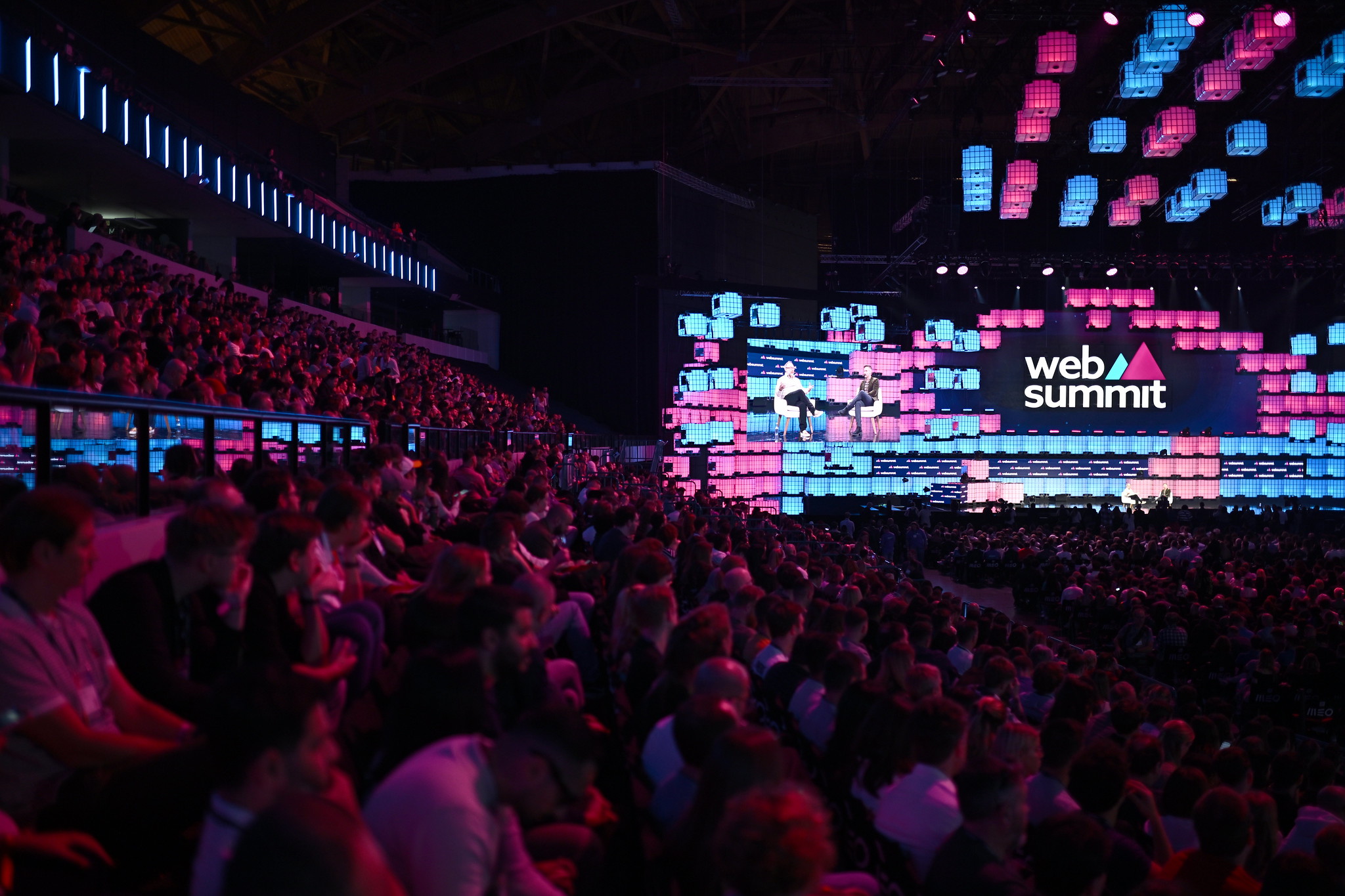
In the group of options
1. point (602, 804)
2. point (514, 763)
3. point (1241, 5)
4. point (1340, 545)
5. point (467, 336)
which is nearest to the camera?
point (514, 763)

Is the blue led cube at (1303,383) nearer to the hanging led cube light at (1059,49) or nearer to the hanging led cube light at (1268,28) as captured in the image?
the hanging led cube light at (1059,49)

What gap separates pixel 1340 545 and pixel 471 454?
19.3 m

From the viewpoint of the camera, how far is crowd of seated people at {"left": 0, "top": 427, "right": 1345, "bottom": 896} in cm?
195

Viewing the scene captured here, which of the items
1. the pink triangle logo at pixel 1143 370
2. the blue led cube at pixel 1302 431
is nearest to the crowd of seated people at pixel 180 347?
the pink triangle logo at pixel 1143 370

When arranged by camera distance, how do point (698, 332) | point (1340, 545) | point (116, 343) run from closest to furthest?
point (116, 343), point (1340, 545), point (698, 332)

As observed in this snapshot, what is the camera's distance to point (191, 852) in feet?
7.54

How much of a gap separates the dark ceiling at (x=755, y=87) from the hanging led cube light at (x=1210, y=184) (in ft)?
6.28

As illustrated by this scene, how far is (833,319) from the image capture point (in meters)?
27.3

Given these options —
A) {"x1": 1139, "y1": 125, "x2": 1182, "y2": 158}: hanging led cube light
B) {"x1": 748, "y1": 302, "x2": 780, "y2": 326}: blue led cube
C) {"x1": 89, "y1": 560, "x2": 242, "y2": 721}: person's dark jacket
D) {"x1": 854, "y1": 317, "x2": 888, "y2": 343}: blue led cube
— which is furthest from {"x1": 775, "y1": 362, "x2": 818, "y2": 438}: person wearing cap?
{"x1": 89, "y1": 560, "x2": 242, "y2": 721}: person's dark jacket

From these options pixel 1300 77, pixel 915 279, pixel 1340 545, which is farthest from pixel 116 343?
pixel 915 279

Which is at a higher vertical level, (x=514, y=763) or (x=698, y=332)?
(x=698, y=332)

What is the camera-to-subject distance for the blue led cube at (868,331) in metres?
27.3

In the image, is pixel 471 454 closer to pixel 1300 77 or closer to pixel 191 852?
pixel 191 852

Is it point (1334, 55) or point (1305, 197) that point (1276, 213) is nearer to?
point (1305, 197)
